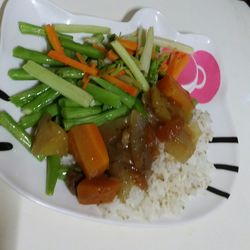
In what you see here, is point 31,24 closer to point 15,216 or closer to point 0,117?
point 0,117

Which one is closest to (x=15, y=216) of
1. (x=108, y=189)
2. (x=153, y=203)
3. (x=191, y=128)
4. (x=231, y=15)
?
(x=108, y=189)

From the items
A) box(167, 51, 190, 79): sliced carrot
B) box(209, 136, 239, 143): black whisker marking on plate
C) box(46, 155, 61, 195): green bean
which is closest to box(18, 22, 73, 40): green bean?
box(46, 155, 61, 195): green bean

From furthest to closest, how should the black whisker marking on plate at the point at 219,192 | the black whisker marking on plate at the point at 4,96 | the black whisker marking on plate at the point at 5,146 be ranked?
the black whisker marking on plate at the point at 219,192, the black whisker marking on plate at the point at 4,96, the black whisker marking on plate at the point at 5,146

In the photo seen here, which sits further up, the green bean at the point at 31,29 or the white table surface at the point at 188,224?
the green bean at the point at 31,29

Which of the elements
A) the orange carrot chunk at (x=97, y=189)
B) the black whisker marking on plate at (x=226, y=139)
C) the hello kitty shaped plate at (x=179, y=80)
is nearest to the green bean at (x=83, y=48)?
the hello kitty shaped plate at (x=179, y=80)

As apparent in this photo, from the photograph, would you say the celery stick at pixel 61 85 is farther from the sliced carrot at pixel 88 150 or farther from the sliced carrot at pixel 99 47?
the sliced carrot at pixel 99 47

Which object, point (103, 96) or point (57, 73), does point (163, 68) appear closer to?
point (103, 96)
